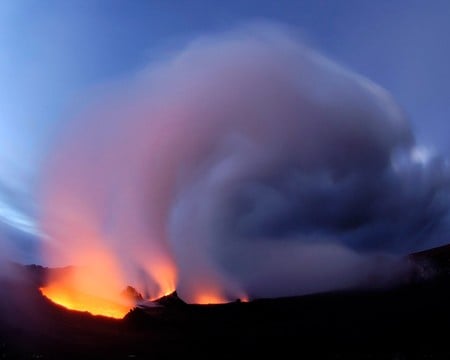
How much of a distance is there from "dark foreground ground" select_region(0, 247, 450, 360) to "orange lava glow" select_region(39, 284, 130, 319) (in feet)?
3.80

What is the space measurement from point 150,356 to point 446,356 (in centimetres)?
2622

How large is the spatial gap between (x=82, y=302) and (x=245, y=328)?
54.1ft

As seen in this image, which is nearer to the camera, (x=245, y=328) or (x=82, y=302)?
(x=82, y=302)

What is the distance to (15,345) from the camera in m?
25.4

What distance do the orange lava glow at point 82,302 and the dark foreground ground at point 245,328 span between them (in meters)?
1.16

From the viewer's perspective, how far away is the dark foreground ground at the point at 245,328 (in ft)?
92.7

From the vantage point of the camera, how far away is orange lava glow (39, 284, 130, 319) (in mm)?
33438

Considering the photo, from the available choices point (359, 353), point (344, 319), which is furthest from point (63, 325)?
point (344, 319)

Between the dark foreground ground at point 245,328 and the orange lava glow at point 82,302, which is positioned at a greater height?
the orange lava glow at point 82,302

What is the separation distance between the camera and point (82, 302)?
34688 mm

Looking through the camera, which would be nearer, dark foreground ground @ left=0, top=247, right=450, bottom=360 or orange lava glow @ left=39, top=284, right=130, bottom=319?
dark foreground ground @ left=0, top=247, right=450, bottom=360

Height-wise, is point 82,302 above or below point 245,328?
above

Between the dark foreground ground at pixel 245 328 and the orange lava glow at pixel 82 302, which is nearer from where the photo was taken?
the dark foreground ground at pixel 245 328

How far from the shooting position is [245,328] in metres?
42.5
